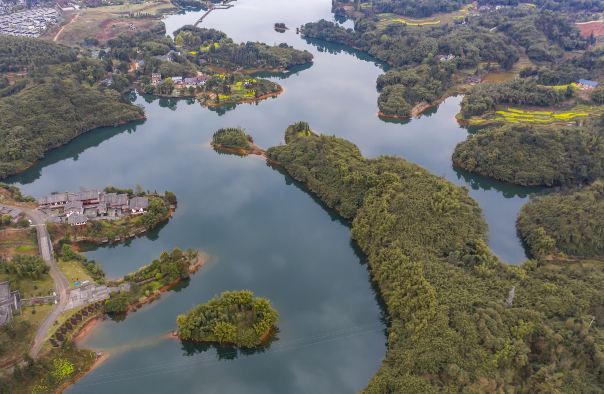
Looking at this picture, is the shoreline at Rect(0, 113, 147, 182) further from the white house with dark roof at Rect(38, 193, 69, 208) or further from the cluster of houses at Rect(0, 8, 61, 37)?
the cluster of houses at Rect(0, 8, 61, 37)

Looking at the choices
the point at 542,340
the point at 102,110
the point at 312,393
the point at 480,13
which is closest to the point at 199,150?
the point at 102,110

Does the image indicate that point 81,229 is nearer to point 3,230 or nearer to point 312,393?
point 3,230

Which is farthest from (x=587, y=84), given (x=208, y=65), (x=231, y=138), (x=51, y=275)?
(x=51, y=275)

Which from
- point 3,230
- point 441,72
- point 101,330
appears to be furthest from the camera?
point 441,72

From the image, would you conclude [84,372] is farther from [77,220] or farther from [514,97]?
[514,97]

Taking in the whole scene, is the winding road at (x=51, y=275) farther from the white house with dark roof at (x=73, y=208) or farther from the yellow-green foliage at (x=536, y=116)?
the yellow-green foliage at (x=536, y=116)
